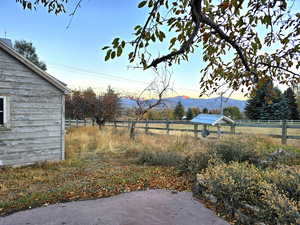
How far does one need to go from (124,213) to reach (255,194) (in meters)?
2.07

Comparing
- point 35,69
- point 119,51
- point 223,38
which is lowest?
point 119,51

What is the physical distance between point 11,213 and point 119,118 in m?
15.2

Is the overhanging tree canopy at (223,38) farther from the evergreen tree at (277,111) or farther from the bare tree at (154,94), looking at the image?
the evergreen tree at (277,111)

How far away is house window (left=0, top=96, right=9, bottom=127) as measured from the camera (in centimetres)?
608

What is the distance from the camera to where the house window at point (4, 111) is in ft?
19.9

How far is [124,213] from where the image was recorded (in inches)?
130

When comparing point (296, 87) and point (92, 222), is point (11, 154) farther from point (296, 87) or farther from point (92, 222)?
point (296, 87)

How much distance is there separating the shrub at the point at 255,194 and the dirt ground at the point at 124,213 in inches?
14.5

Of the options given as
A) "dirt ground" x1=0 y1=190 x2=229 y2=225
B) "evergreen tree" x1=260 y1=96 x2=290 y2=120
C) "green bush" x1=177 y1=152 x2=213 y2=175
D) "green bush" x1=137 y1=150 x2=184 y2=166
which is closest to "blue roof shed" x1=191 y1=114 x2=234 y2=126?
"green bush" x1=137 y1=150 x2=184 y2=166

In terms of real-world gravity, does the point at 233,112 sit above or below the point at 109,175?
above

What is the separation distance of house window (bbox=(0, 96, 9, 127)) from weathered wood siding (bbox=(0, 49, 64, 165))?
0.12 m

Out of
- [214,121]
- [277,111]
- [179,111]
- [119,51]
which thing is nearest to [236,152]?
[119,51]

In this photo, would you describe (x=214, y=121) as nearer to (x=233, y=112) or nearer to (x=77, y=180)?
(x=77, y=180)

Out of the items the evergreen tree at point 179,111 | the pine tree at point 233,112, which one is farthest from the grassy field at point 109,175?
the evergreen tree at point 179,111
